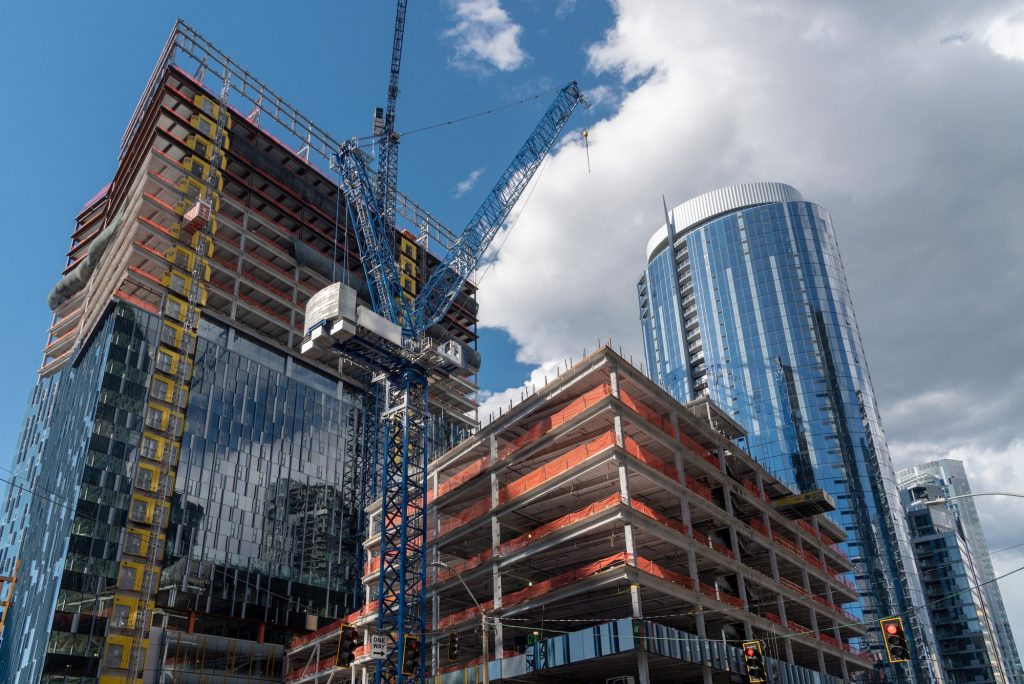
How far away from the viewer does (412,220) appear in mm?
134125

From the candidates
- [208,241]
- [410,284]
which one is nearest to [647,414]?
[208,241]

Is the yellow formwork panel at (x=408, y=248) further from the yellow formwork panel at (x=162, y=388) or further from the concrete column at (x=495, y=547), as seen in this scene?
the concrete column at (x=495, y=547)

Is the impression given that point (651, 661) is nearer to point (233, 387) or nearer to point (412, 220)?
point (233, 387)

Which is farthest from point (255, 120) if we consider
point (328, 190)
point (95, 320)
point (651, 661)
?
point (651, 661)

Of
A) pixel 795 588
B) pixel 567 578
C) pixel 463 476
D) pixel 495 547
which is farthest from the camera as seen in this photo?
pixel 795 588

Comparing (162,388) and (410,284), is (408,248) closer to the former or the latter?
(410,284)

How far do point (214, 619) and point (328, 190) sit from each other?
6166cm

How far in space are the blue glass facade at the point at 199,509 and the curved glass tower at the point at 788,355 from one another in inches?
3133

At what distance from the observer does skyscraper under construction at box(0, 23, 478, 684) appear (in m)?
76.7

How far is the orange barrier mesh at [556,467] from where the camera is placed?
5325cm

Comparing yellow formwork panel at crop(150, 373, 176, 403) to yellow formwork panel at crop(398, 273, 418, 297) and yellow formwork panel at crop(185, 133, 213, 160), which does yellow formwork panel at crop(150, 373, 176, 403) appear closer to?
yellow formwork panel at crop(185, 133, 213, 160)

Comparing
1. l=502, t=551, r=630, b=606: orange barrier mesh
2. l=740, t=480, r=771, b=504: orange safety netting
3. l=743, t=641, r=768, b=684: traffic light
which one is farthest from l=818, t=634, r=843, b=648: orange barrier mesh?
l=743, t=641, r=768, b=684: traffic light

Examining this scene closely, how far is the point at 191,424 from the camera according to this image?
87688 mm

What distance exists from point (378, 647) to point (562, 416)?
21126 mm
